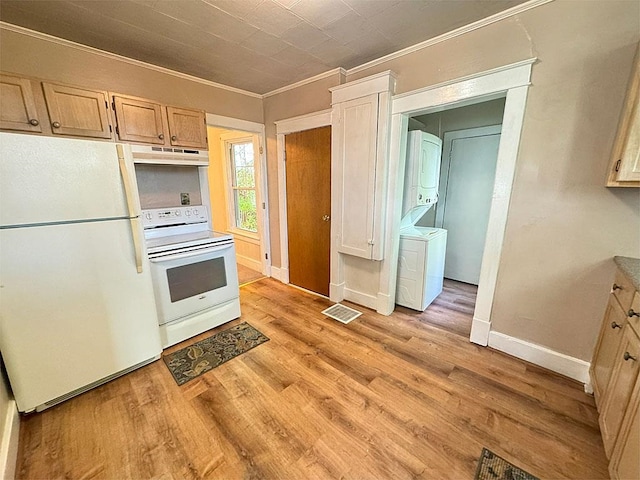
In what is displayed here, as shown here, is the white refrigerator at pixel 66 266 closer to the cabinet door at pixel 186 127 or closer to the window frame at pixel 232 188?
the cabinet door at pixel 186 127

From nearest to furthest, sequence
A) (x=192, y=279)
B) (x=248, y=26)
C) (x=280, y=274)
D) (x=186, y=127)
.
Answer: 1. (x=248, y=26)
2. (x=192, y=279)
3. (x=186, y=127)
4. (x=280, y=274)

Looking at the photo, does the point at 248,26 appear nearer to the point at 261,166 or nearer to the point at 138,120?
the point at 138,120

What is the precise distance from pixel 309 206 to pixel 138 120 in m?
1.81

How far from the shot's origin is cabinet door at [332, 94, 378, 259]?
240cm

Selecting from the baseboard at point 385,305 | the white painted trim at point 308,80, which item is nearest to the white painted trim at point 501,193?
the baseboard at point 385,305

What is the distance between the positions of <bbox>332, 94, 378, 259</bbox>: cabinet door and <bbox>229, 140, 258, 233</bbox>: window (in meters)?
1.86

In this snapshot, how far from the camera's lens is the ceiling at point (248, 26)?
64.1 inches

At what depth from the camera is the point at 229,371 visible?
75.8 inches

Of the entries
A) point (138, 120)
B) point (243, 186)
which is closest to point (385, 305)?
point (138, 120)

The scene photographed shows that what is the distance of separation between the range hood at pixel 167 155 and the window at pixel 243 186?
63.5 inches

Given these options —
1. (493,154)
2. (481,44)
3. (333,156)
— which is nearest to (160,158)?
(333,156)

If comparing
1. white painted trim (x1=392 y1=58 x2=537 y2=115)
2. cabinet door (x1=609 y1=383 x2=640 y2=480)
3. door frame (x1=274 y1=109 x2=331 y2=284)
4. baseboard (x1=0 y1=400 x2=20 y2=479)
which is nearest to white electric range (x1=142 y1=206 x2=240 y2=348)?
baseboard (x1=0 y1=400 x2=20 y2=479)

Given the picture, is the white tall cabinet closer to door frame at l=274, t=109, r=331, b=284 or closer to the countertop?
door frame at l=274, t=109, r=331, b=284

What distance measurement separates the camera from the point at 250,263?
13.9ft
